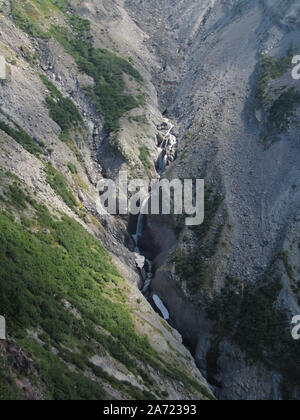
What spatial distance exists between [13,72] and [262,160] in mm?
37192

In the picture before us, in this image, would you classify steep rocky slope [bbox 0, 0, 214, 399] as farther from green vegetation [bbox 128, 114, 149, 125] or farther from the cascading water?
the cascading water

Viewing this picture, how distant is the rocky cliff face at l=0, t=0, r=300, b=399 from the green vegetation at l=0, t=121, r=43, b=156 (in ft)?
0.91

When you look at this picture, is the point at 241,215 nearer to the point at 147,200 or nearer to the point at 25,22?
the point at 147,200

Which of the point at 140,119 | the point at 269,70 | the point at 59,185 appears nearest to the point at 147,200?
the point at 59,185

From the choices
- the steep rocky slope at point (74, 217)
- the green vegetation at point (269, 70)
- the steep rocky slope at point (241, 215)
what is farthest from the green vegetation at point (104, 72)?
the green vegetation at point (269, 70)

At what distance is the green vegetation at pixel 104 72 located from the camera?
72.3 meters

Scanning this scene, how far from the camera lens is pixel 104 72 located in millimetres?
78750

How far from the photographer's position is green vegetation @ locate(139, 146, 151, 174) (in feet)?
218

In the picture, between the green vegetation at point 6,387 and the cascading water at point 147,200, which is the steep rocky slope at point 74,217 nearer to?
the green vegetation at point 6,387

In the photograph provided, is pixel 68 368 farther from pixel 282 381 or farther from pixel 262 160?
pixel 262 160

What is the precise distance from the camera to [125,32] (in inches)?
3730

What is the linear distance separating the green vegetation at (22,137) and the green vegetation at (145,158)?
1721 cm

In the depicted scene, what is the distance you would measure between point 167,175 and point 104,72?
27.1 meters

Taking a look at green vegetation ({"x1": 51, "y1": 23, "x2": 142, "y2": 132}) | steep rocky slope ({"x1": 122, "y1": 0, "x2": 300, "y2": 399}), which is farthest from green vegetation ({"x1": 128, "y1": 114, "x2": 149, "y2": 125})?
steep rocky slope ({"x1": 122, "y1": 0, "x2": 300, "y2": 399})
